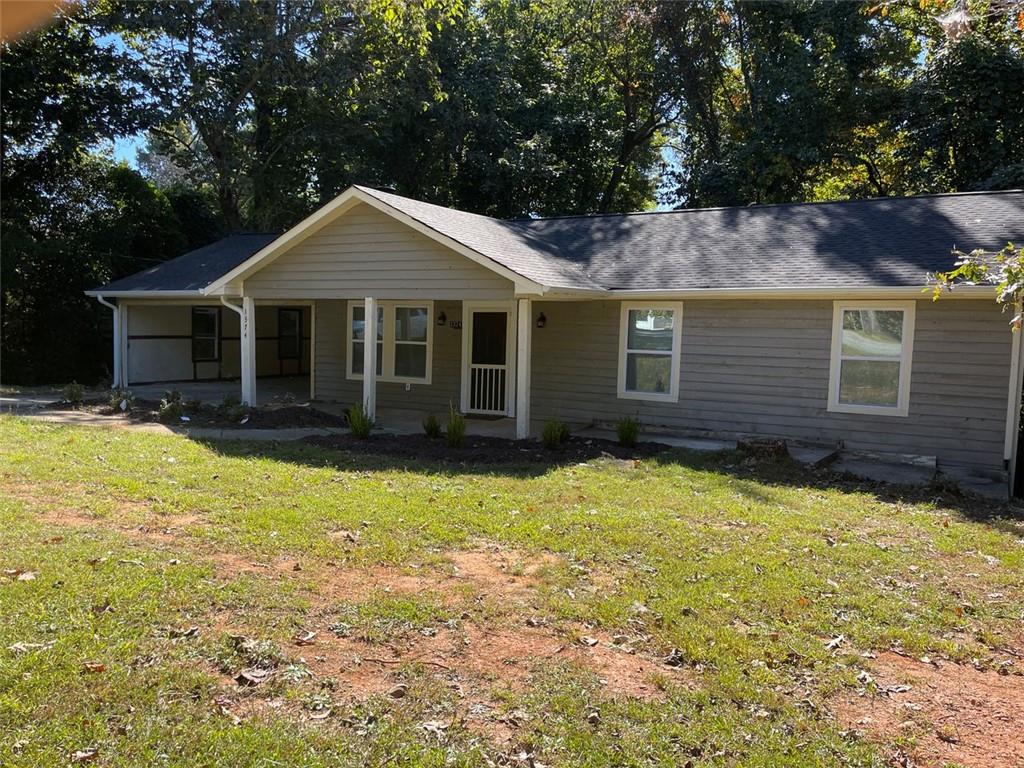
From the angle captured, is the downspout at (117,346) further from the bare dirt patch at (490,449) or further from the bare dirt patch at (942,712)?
the bare dirt patch at (942,712)

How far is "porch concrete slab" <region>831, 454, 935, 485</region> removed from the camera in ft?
30.5

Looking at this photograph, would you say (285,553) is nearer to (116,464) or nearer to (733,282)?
(116,464)

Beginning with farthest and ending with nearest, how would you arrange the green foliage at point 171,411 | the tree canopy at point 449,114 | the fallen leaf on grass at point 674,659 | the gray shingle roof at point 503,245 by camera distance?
the tree canopy at point 449,114, the green foliage at point 171,411, the gray shingle roof at point 503,245, the fallen leaf on grass at point 674,659

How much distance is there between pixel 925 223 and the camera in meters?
11.9

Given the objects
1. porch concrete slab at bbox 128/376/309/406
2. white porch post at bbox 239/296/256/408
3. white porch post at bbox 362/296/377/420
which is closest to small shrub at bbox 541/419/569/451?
white porch post at bbox 362/296/377/420

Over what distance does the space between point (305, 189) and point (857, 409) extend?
19304 millimetres

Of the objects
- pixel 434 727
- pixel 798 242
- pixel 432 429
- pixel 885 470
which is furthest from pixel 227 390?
pixel 434 727

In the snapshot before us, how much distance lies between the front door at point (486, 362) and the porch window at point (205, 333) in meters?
9.16

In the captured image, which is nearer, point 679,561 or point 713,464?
point 679,561

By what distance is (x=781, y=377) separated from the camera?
447 inches

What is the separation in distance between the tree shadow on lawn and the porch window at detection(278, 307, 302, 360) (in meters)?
12.3

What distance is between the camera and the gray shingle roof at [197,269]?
17172 millimetres

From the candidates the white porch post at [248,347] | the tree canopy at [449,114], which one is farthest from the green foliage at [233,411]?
the tree canopy at [449,114]

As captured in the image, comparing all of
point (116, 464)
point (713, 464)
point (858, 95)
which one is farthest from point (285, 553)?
point (858, 95)
